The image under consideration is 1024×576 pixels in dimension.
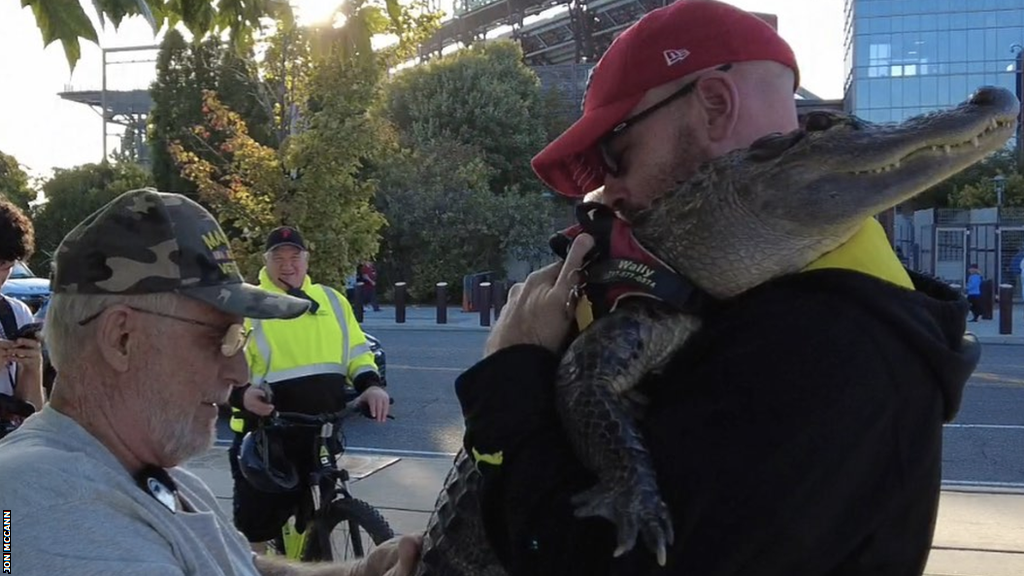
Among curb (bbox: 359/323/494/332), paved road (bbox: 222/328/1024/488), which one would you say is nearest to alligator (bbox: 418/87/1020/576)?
paved road (bbox: 222/328/1024/488)

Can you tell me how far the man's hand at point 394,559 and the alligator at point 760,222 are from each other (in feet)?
1.21

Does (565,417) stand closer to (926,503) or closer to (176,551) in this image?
(926,503)

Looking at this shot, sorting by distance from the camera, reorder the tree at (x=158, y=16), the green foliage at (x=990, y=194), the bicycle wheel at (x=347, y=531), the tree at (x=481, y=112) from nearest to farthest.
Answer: the tree at (x=158, y=16) < the bicycle wheel at (x=347, y=531) < the tree at (x=481, y=112) < the green foliage at (x=990, y=194)

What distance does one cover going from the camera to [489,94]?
30.2 m

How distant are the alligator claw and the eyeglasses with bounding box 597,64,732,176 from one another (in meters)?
0.61

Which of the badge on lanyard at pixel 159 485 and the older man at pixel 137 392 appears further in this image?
the badge on lanyard at pixel 159 485

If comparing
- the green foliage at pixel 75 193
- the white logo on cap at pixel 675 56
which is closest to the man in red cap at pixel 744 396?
the white logo on cap at pixel 675 56

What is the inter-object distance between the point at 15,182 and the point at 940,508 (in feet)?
123

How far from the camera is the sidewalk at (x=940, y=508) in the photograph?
4.96 meters

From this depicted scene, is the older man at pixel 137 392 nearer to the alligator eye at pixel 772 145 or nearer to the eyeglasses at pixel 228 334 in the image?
the eyeglasses at pixel 228 334

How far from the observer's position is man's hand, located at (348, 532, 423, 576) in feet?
5.82

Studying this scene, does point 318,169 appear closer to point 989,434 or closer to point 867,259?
point 989,434

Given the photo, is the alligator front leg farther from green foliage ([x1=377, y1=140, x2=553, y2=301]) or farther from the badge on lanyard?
Result: green foliage ([x1=377, y1=140, x2=553, y2=301])

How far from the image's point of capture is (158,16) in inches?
142
